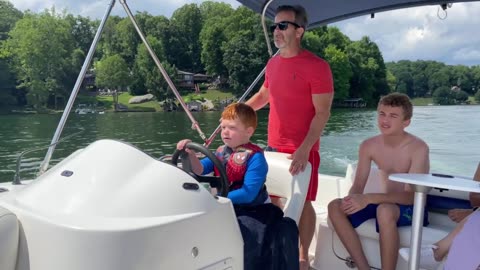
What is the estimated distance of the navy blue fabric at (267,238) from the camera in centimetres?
184

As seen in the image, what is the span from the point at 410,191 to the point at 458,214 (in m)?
0.27

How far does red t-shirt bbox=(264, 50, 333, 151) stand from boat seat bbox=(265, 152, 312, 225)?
192 mm

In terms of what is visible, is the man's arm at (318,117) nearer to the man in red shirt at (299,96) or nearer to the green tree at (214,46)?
the man in red shirt at (299,96)

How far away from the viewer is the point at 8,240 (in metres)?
1.45

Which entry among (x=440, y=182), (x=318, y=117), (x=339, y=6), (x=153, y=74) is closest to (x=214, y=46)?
(x=153, y=74)

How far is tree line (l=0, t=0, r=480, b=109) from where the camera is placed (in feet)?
117

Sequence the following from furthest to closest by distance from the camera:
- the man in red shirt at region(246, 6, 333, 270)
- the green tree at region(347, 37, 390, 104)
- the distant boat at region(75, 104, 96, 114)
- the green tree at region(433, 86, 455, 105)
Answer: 1. the distant boat at region(75, 104, 96, 114)
2. the green tree at region(347, 37, 390, 104)
3. the green tree at region(433, 86, 455, 105)
4. the man in red shirt at region(246, 6, 333, 270)

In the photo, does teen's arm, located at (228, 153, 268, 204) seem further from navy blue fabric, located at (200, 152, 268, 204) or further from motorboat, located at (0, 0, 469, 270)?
motorboat, located at (0, 0, 469, 270)

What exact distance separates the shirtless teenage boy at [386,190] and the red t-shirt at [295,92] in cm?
32

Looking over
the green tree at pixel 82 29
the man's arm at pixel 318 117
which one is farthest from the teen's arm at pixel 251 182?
the green tree at pixel 82 29

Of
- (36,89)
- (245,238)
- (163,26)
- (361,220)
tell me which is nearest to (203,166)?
(245,238)

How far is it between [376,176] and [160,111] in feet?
137

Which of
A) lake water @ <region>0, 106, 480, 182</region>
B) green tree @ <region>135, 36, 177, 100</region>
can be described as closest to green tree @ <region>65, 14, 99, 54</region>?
green tree @ <region>135, 36, 177, 100</region>

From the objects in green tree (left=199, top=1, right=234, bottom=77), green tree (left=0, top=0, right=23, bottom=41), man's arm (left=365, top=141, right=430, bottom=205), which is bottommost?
man's arm (left=365, top=141, right=430, bottom=205)
